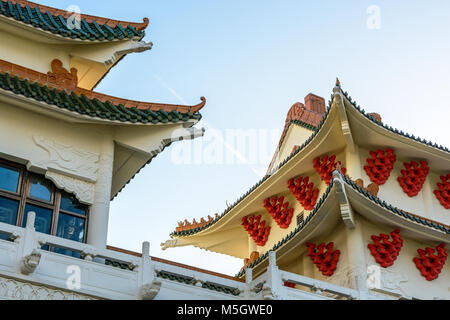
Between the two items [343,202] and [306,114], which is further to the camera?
[306,114]

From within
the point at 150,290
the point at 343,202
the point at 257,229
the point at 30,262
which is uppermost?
the point at 257,229

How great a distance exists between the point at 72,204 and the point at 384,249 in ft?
22.5

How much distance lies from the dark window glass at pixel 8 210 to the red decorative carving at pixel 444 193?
10.6 meters

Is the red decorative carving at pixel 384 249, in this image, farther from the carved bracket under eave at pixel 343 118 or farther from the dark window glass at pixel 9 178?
the dark window glass at pixel 9 178

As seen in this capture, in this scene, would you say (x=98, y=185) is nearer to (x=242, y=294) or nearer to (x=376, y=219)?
(x=242, y=294)

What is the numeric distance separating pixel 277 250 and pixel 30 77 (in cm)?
683

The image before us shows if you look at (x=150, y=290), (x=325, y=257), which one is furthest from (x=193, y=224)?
(x=150, y=290)

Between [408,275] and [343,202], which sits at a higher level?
[343,202]

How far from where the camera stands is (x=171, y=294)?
13.0 meters

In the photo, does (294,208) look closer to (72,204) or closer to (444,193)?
(444,193)

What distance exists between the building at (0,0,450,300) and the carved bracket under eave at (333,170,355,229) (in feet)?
0.10

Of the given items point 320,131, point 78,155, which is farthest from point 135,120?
Answer: point 320,131

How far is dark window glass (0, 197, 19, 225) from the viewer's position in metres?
13.7

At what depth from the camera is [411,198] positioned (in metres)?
19.0
